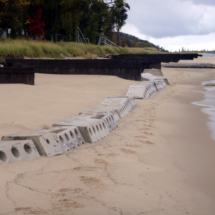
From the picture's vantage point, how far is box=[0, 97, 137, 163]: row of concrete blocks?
139 inches

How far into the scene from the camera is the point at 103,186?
307 cm

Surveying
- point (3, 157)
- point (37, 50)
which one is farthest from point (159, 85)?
point (3, 157)

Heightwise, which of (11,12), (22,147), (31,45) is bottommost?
(22,147)

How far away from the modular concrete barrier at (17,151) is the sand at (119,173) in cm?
8

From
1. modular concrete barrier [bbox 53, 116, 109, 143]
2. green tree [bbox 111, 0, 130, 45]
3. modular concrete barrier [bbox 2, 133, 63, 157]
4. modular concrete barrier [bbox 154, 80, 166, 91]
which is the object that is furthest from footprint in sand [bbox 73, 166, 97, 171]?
green tree [bbox 111, 0, 130, 45]

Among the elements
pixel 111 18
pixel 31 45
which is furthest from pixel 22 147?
pixel 111 18

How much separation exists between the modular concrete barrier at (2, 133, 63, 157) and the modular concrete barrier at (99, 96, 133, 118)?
2.46 metres

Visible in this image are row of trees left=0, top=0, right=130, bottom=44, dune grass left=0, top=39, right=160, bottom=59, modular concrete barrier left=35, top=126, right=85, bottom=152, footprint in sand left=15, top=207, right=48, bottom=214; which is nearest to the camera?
footprint in sand left=15, top=207, right=48, bottom=214

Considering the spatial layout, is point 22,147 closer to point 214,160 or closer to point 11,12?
point 214,160

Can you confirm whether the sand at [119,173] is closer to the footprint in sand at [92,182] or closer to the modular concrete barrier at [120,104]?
the footprint in sand at [92,182]

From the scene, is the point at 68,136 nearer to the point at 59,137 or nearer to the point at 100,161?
the point at 59,137

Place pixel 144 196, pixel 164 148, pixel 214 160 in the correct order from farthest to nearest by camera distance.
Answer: pixel 164 148 → pixel 214 160 → pixel 144 196

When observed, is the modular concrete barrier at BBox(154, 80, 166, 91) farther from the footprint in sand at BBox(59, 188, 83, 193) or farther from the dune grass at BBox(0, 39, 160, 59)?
the footprint in sand at BBox(59, 188, 83, 193)

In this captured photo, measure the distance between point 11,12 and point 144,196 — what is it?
23.4m
